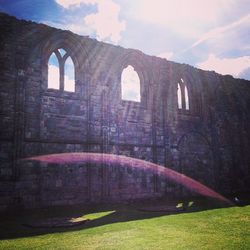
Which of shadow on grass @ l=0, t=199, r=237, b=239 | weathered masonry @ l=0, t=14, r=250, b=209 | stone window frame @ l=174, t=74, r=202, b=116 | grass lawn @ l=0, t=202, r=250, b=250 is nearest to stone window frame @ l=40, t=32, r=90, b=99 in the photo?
weathered masonry @ l=0, t=14, r=250, b=209

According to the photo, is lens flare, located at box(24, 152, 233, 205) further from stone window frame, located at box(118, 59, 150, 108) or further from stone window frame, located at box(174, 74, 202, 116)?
stone window frame, located at box(174, 74, 202, 116)

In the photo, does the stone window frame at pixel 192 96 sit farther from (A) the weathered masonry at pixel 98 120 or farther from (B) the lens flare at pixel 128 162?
(B) the lens flare at pixel 128 162

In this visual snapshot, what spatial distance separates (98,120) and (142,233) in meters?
6.08

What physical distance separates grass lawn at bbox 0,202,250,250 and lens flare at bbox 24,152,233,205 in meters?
→ 2.30

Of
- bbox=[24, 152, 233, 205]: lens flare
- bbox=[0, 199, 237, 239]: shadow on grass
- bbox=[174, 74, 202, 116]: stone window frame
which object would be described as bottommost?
bbox=[0, 199, 237, 239]: shadow on grass

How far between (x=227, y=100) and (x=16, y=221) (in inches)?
504

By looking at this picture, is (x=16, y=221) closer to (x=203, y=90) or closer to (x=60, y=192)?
(x=60, y=192)

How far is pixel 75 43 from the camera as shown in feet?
37.9

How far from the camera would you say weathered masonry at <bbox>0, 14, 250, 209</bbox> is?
32.5ft

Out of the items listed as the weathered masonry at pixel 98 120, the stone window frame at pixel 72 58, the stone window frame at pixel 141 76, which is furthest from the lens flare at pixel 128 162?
the stone window frame at pixel 141 76

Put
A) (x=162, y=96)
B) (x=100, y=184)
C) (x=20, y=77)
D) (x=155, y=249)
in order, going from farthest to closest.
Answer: (x=162, y=96)
(x=100, y=184)
(x=20, y=77)
(x=155, y=249)

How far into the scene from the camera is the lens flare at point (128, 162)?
10.5 m

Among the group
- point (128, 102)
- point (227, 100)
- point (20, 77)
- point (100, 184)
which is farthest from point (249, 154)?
point (20, 77)

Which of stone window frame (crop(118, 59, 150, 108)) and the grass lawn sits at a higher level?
stone window frame (crop(118, 59, 150, 108))
